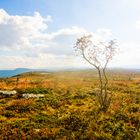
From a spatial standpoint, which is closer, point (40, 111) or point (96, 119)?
point (96, 119)

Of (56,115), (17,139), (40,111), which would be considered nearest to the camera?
(17,139)

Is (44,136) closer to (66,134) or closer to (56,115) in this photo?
(66,134)

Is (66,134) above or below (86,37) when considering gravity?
below

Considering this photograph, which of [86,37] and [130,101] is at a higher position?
[86,37]

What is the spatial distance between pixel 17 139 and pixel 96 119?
6.70 meters

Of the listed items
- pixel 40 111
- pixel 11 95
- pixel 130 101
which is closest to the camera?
pixel 40 111

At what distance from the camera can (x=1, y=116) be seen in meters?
22.7

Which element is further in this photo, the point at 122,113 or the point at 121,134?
the point at 122,113

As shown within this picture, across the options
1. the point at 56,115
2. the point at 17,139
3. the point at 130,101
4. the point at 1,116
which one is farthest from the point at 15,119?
the point at 130,101

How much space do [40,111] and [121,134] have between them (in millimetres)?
9191

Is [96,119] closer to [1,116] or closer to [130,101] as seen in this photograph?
[1,116]

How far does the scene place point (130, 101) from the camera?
30.1m

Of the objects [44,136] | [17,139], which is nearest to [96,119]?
[44,136]

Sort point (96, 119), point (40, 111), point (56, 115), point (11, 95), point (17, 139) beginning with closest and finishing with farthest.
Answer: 1. point (17, 139)
2. point (96, 119)
3. point (56, 115)
4. point (40, 111)
5. point (11, 95)
